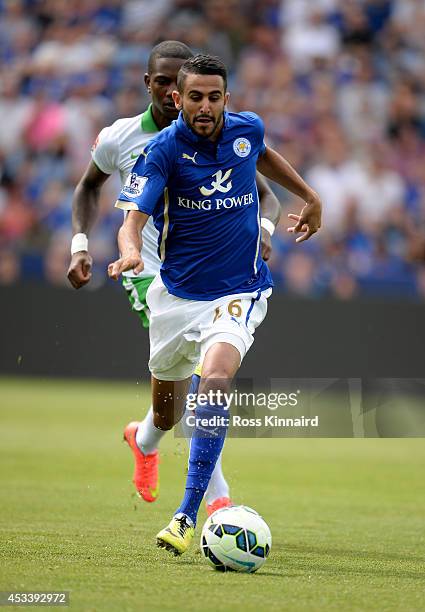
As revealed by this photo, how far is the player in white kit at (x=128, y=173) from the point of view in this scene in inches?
286

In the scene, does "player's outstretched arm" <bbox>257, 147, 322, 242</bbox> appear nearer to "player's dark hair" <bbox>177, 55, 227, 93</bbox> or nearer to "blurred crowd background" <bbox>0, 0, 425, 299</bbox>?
"player's dark hair" <bbox>177, 55, 227, 93</bbox>

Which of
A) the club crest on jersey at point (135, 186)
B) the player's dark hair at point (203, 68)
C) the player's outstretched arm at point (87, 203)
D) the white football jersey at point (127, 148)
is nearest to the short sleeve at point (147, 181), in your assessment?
the club crest on jersey at point (135, 186)

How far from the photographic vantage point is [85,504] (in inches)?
302

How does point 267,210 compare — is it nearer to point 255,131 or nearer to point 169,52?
point 255,131

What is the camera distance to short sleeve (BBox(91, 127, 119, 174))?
7684 mm

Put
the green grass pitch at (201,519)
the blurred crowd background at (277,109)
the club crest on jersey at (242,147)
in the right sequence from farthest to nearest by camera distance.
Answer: the blurred crowd background at (277,109)
the club crest on jersey at (242,147)
the green grass pitch at (201,519)

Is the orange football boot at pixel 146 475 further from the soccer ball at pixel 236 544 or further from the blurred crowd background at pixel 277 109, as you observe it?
the blurred crowd background at pixel 277 109

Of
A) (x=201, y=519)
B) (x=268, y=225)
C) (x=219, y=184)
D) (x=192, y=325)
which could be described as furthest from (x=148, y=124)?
(x=201, y=519)

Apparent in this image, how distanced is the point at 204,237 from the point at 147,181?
54 centimetres

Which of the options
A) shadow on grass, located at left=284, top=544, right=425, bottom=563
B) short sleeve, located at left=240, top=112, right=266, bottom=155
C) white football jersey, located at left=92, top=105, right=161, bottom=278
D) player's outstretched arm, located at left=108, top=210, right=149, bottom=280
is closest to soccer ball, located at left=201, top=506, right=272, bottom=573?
shadow on grass, located at left=284, top=544, right=425, bottom=563

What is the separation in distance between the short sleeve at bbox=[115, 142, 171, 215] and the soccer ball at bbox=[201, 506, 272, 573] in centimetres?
160

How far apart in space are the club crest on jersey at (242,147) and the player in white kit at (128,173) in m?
0.78

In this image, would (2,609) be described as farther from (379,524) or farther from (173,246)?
(379,524)

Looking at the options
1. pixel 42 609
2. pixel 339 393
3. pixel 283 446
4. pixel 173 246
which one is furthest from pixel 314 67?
pixel 42 609
